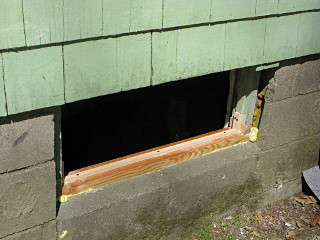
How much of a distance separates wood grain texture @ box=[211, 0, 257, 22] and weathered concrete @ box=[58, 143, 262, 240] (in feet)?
3.76

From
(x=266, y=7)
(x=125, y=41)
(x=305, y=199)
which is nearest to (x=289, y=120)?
(x=305, y=199)

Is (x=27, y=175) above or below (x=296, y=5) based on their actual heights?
below

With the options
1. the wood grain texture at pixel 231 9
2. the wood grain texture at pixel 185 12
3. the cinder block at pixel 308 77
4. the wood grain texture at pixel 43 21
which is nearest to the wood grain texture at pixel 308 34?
the cinder block at pixel 308 77

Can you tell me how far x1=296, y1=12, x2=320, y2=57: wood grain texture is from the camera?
12.2 feet

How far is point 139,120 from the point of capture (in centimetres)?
600

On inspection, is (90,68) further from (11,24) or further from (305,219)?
(305,219)

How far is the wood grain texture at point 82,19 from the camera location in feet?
8.27

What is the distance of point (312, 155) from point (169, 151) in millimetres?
1636

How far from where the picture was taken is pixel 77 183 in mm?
3246

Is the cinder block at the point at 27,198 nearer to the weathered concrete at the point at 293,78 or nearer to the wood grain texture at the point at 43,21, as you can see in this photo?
the wood grain texture at the point at 43,21

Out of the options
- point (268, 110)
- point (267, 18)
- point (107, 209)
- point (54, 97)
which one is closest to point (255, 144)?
point (268, 110)

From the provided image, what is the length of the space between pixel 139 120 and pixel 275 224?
7.92 feet

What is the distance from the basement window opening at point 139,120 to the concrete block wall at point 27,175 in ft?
5.19

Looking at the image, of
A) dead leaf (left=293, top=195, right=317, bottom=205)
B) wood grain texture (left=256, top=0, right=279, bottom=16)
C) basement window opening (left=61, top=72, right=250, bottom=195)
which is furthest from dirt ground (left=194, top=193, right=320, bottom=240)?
wood grain texture (left=256, top=0, right=279, bottom=16)
